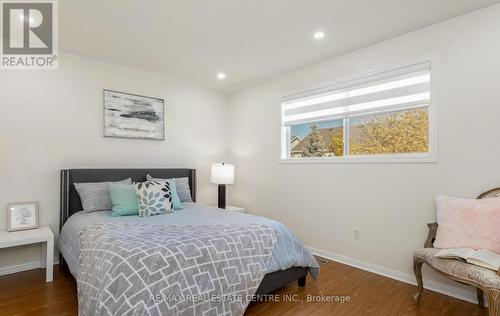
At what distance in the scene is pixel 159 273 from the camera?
1743 mm

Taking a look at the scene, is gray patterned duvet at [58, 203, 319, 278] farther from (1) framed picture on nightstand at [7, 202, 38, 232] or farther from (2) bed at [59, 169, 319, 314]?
(1) framed picture on nightstand at [7, 202, 38, 232]

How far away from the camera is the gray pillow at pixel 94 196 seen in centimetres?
318

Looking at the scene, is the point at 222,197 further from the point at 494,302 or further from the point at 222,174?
the point at 494,302

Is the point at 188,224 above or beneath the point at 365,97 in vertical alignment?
beneath

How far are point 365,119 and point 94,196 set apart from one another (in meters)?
3.28

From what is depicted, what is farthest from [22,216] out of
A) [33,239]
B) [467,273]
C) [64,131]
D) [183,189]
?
[467,273]

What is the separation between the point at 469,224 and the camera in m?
2.25

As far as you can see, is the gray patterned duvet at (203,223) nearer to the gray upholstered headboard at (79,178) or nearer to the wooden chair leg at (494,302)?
the gray upholstered headboard at (79,178)

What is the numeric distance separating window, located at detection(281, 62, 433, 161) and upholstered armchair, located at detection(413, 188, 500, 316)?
0.83 meters

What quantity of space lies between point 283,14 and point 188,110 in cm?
243

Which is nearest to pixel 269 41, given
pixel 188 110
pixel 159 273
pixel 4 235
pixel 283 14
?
pixel 283 14

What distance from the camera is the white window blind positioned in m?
2.85

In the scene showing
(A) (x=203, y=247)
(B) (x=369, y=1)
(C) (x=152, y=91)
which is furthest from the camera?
(C) (x=152, y=91)

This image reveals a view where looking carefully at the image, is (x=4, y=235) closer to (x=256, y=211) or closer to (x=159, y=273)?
(x=159, y=273)
